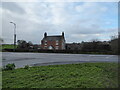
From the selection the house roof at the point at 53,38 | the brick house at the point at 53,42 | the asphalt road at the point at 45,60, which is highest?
the house roof at the point at 53,38

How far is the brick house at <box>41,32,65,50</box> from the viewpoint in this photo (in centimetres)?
6588

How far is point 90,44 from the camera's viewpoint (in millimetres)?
42938

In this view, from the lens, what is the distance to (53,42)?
221 ft

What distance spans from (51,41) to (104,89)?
63.6 metres

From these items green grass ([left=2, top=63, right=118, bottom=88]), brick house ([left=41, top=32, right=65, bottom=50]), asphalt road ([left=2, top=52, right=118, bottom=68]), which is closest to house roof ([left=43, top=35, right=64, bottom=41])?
brick house ([left=41, top=32, right=65, bottom=50])

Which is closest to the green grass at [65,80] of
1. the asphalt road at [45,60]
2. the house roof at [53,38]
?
the asphalt road at [45,60]

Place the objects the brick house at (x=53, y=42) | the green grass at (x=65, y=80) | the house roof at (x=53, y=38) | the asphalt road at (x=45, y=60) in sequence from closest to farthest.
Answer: the green grass at (x=65, y=80)
the asphalt road at (x=45, y=60)
the brick house at (x=53, y=42)
the house roof at (x=53, y=38)

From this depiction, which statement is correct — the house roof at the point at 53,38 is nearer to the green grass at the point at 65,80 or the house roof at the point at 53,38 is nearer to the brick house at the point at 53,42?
the brick house at the point at 53,42

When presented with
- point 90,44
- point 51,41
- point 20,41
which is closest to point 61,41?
point 51,41

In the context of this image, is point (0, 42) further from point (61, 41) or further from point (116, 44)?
point (61, 41)

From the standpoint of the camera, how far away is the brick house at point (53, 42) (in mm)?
65875

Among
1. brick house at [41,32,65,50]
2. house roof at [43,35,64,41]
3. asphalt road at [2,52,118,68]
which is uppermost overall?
house roof at [43,35,64,41]

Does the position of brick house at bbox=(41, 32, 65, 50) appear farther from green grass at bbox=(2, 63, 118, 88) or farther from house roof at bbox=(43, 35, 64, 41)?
green grass at bbox=(2, 63, 118, 88)

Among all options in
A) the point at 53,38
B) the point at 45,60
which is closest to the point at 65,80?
the point at 45,60
